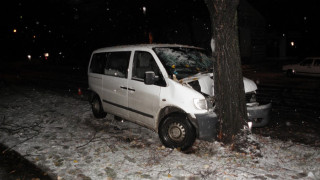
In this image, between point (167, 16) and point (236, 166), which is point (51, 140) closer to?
point (236, 166)

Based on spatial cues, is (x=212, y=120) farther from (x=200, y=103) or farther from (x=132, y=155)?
(x=132, y=155)

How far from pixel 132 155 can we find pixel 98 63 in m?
3.17

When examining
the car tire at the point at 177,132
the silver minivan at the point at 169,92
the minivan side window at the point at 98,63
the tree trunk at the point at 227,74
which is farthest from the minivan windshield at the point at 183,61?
the minivan side window at the point at 98,63

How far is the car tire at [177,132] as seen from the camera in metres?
5.07

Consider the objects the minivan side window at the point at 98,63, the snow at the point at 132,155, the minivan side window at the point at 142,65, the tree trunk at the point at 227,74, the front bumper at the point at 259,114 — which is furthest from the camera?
the minivan side window at the point at 98,63

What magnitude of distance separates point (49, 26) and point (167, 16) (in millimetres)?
20332

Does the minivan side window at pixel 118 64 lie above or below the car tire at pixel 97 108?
above

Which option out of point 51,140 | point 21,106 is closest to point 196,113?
point 51,140

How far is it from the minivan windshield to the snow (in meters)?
1.53

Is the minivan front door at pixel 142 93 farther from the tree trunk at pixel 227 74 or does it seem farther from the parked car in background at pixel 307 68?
the parked car in background at pixel 307 68

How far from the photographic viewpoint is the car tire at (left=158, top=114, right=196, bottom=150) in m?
5.07

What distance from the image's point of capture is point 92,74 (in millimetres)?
7633

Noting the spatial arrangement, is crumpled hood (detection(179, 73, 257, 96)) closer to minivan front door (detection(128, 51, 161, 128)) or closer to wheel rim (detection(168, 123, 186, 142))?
minivan front door (detection(128, 51, 161, 128))

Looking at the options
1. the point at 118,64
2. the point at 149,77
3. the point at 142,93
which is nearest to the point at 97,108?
the point at 118,64
